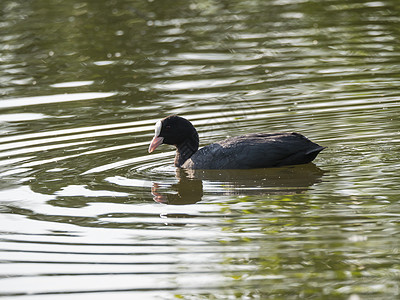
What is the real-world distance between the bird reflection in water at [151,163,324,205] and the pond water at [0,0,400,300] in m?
0.03

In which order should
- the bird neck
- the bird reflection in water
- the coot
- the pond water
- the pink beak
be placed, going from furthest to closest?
the bird neck, the pink beak, the coot, the bird reflection in water, the pond water

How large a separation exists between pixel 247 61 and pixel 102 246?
7.86 meters

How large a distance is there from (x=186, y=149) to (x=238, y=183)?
1.38m

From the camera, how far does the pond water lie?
5.92 meters

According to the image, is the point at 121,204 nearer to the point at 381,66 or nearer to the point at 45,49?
the point at 381,66

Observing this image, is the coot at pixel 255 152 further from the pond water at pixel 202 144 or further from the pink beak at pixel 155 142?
the pond water at pixel 202 144

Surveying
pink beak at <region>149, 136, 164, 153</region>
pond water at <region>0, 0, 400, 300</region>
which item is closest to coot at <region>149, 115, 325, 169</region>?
pink beak at <region>149, 136, 164, 153</region>

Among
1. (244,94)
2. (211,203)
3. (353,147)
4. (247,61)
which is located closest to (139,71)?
(247,61)

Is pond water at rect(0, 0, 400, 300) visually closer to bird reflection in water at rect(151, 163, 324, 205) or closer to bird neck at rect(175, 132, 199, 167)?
bird reflection in water at rect(151, 163, 324, 205)

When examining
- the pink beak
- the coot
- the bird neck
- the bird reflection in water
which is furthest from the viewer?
the bird neck

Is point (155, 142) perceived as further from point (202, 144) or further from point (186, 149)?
point (202, 144)

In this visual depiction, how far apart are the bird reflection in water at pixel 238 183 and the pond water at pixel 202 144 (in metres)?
0.03

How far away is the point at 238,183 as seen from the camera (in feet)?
27.7

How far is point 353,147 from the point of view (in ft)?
29.9
